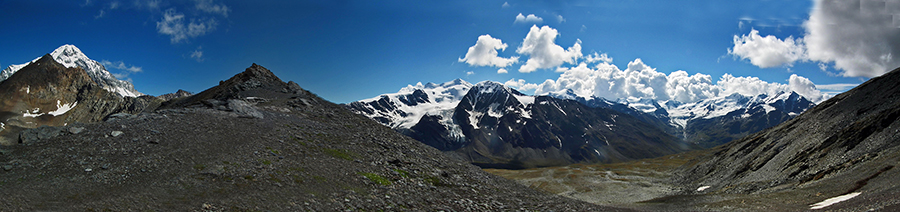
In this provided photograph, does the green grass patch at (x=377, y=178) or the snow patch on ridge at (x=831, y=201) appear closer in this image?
the green grass patch at (x=377, y=178)

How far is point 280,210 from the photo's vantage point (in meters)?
17.2

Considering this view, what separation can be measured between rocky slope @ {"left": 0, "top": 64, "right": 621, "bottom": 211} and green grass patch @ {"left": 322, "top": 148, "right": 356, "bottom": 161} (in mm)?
93

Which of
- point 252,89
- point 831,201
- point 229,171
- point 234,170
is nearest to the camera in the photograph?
point 229,171

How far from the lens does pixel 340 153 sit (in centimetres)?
2894

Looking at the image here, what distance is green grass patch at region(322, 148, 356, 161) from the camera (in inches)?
1107

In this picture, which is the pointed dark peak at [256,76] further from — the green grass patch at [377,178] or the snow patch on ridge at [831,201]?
the snow patch on ridge at [831,201]

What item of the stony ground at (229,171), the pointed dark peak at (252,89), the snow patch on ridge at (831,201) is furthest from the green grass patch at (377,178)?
the snow patch on ridge at (831,201)

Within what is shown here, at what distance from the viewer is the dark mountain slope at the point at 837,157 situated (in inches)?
1373

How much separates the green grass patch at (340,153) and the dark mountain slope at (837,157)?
1457 inches

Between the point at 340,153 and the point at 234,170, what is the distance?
903 cm

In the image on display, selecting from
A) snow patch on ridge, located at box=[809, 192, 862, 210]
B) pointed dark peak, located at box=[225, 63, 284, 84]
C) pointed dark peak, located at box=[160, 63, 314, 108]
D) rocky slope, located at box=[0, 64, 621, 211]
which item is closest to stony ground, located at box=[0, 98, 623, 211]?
rocky slope, located at box=[0, 64, 621, 211]

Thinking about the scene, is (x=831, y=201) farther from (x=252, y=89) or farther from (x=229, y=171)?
(x=252, y=89)

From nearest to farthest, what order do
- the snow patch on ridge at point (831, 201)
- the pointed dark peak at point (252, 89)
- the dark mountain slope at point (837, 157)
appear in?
the snow patch on ridge at point (831, 201), the dark mountain slope at point (837, 157), the pointed dark peak at point (252, 89)

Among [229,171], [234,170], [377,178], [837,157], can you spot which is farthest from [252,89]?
[837,157]
